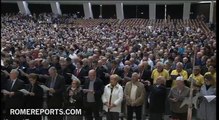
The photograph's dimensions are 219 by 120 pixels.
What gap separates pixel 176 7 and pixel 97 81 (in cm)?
3713

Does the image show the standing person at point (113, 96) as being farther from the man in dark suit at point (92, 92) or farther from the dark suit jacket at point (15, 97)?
the dark suit jacket at point (15, 97)

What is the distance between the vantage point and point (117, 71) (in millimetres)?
9578

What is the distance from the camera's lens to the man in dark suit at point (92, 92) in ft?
27.9

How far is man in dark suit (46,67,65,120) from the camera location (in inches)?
334

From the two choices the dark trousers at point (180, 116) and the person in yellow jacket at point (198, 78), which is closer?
the dark trousers at point (180, 116)

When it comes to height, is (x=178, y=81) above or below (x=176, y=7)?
below

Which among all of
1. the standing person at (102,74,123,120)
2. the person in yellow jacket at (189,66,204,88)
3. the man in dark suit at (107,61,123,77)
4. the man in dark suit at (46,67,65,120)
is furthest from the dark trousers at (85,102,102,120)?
the person in yellow jacket at (189,66,204,88)

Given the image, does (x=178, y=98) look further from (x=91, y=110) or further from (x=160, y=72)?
(x=91, y=110)

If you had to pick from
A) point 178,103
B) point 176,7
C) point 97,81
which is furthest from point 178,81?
point 176,7

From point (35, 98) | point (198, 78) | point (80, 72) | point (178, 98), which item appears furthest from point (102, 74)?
point (198, 78)

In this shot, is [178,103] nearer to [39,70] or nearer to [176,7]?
[39,70]

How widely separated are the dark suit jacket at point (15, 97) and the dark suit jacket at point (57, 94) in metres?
0.55

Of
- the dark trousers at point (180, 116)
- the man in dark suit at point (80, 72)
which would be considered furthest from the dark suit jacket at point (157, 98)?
the man in dark suit at point (80, 72)

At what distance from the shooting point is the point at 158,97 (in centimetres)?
845
